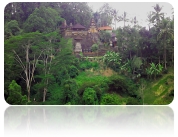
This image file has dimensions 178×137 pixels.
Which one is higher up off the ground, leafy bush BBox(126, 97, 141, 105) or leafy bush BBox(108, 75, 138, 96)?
leafy bush BBox(108, 75, 138, 96)

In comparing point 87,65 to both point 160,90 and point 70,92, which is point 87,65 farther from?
point 160,90

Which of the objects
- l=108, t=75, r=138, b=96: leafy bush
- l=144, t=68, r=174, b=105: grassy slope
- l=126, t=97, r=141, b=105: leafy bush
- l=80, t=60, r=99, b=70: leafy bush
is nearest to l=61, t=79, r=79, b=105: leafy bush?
l=80, t=60, r=99, b=70: leafy bush

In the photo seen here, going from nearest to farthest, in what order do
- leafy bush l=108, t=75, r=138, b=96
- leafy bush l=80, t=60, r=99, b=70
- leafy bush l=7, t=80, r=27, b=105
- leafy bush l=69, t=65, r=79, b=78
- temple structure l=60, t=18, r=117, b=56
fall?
1. leafy bush l=7, t=80, r=27, b=105
2. leafy bush l=108, t=75, r=138, b=96
3. leafy bush l=69, t=65, r=79, b=78
4. leafy bush l=80, t=60, r=99, b=70
5. temple structure l=60, t=18, r=117, b=56

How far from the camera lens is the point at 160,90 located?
9172 mm

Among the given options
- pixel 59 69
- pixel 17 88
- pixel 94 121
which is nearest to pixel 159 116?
pixel 94 121

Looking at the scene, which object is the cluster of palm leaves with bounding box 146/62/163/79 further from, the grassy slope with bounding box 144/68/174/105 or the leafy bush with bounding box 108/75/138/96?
the leafy bush with bounding box 108/75/138/96

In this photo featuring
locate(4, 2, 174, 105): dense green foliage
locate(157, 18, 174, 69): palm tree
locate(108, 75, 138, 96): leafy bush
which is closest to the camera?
locate(4, 2, 174, 105): dense green foliage

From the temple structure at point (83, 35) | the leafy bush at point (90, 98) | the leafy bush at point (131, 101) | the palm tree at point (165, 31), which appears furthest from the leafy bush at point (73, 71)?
the palm tree at point (165, 31)

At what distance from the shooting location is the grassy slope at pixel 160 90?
29.5 ft

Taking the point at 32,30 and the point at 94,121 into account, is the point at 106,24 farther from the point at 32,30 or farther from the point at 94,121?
the point at 94,121

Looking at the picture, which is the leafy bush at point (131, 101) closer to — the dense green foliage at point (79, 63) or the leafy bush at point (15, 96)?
the dense green foliage at point (79, 63)

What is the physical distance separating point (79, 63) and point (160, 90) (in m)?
2.82

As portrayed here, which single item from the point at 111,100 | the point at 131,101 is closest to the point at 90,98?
the point at 111,100

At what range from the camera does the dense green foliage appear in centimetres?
909
